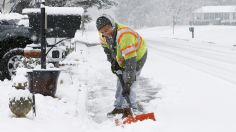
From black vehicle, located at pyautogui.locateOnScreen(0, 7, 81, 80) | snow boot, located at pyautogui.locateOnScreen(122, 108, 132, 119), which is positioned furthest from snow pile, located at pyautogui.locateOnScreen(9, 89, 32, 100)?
black vehicle, located at pyautogui.locateOnScreen(0, 7, 81, 80)

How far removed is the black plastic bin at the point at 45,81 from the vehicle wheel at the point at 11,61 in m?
1.78

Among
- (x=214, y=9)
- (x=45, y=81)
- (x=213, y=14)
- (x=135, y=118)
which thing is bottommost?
(x=135, y=118)

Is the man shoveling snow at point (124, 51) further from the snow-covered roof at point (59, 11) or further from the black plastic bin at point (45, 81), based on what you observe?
the snow-covered roof at point (59, 11)

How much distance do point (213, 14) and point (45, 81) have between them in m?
79.7

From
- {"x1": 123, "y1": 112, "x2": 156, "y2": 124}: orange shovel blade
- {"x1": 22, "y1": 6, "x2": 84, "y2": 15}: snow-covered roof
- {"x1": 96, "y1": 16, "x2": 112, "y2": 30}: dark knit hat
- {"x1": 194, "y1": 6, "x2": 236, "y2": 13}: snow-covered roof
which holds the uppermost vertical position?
{"x1": 194, "y1": 6, "x2": 236, "y2": 13}: snow-covered roof

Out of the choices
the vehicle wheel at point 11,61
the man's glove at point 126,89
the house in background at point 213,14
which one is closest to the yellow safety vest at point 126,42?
the man's glove at point 126,89

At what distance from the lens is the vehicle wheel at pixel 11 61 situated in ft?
31.5

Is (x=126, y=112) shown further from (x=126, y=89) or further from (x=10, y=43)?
(x=10, y=43)

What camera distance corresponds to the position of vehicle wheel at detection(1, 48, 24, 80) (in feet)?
31.5

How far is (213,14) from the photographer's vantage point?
84.3 metres

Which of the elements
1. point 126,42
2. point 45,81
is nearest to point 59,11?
point 45,81

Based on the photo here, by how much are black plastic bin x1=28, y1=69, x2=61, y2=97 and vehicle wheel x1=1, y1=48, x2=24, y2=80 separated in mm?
1781

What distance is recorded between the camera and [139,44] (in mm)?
6566

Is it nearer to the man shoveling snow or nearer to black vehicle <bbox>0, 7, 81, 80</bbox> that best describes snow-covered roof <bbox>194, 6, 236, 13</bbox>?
black vehicle <bbox>0, 7, 81, 80</bbox>
